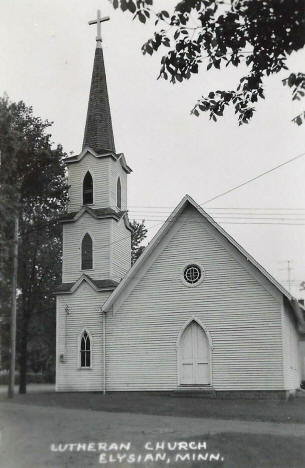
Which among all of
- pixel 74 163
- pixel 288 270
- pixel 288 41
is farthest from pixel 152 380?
pixel 288 41

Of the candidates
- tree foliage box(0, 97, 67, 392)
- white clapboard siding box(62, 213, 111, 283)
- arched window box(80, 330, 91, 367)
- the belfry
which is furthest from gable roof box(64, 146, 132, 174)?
arched window box(80, 330, 91, 367)

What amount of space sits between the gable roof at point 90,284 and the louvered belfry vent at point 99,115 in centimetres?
633

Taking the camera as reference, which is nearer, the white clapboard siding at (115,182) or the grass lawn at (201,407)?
the grass lawn at (201,407)

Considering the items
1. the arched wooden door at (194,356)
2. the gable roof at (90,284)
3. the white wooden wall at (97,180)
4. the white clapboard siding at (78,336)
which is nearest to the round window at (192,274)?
the arched wooden door at (194,356)

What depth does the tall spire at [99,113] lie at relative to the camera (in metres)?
30.0

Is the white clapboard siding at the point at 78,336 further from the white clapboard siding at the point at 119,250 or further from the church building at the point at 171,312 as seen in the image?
the white clapboard siding at the point at 119,250

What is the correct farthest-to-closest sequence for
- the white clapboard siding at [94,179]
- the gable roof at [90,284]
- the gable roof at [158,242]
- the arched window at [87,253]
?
the white clapboard siding at [94,179]
the arched window at [87,253]
the gable roof at [90,284]
the gable roof at [158,242]

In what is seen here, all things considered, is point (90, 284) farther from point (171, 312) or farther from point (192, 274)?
point (192, 274)

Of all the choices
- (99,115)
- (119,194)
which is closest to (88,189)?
(119,194)

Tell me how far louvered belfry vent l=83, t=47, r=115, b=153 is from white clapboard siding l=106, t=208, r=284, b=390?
7271 mm

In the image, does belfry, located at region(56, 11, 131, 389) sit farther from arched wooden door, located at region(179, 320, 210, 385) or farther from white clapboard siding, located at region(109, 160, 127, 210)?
arched wooden door, located at region(179, 320, 210, 385)

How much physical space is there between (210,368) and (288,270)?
16431 millimetres

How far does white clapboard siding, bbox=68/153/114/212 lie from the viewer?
94.9ft

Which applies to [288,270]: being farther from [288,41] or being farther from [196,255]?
[288,41]
